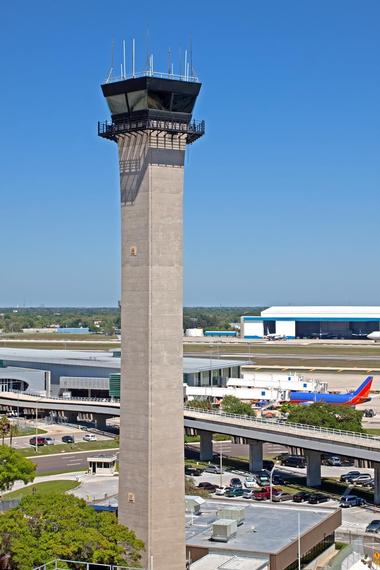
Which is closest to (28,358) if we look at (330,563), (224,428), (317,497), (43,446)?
(43,446)

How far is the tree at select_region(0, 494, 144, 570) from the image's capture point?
148 feet

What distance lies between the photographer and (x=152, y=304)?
169ft

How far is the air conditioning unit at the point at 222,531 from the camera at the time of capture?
54719 millimetres

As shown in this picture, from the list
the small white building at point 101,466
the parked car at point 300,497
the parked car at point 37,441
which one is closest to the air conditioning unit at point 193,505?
the parked car at point 300,497

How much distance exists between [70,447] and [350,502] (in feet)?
131

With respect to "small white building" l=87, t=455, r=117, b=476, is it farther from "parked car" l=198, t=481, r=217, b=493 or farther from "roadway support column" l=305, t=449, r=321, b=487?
"roadway support column" l=305, t=449, r=321, b=487

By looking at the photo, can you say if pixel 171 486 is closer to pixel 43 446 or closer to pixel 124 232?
pixel 124 232

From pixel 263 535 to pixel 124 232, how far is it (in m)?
20.5

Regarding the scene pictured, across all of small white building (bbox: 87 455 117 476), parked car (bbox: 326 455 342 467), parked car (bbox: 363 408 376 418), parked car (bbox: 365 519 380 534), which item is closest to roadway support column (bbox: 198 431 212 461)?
small white building (bbox: 87 455 117 476)

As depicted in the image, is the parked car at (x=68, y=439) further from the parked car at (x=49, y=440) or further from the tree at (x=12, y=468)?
the tree at (x=12, y=468)

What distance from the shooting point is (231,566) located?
50781 mm

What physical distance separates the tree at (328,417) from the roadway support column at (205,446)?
35.0ft

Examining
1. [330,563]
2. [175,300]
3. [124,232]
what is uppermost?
[124,232]

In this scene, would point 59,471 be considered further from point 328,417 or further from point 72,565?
point 72,565
